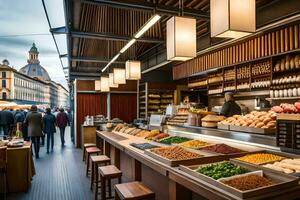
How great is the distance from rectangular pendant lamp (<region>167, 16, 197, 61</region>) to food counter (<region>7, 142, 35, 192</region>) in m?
3.60

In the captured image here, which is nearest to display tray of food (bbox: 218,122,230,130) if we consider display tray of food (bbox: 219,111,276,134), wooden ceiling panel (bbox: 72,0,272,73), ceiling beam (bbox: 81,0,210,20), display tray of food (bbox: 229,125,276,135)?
display tray of food (bbox: 219,111,276,134)

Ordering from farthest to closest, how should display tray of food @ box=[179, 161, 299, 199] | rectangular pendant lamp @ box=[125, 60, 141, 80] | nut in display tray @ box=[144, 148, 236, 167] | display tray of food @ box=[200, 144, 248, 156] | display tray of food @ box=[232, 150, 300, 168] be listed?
rectangular pendant lamp @ box=[125, 60, 141, 80], display tray of food @ box=[200, 144, 248, 156], nut in display tray @ box=[144, 148, 236, 167], display tray of food @ box=[232, 150, 300, 168], display tray of food @ box=[179, 161, 299, 199]

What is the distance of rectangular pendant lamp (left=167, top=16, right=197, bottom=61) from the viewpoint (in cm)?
372

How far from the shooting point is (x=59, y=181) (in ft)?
19.9

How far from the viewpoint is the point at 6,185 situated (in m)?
5.24

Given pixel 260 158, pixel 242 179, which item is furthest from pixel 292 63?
pixel 242 179

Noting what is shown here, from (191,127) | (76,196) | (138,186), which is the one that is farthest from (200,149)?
(76,196)

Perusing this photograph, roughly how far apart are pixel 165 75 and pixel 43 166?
647cm

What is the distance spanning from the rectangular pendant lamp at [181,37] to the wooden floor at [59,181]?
9.81ft

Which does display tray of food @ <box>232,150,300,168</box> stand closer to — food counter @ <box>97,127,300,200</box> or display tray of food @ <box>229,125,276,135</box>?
food counter @ <box>97,127,300,200</box>

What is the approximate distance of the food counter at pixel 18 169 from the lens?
5.30 metres

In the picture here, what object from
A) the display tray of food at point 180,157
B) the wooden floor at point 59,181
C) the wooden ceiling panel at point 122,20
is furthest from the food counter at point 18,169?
the display tray of food at point 180,157

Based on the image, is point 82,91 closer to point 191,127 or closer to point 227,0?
point 191,127

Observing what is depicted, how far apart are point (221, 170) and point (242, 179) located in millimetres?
287
